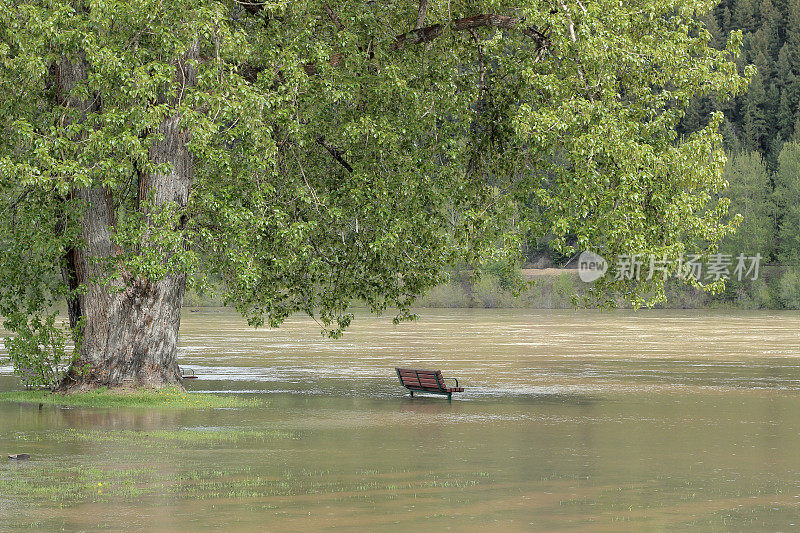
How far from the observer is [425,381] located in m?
26.6

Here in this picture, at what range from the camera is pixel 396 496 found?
14055 mm

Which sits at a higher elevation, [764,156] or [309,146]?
[764,156]

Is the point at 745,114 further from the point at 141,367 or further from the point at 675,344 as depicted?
the point at 141,367

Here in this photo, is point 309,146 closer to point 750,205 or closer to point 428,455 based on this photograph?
point 428,455

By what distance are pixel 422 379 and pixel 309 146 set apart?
5838mm

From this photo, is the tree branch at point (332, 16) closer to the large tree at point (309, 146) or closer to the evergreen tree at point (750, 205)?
the large tree at point (309, 146)

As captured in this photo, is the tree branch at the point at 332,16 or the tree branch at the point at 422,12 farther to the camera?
the tree branch at the point at 422,12

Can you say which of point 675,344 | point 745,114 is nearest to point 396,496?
point 675,344

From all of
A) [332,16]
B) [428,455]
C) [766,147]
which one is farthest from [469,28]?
[766,147]

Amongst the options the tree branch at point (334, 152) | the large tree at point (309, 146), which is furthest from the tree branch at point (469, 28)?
the tree branch at point (334, 152)

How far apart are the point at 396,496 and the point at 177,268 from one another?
1029cm

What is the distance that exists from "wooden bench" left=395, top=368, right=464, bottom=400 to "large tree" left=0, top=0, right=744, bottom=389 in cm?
199

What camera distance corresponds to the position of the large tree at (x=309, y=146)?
2242cm

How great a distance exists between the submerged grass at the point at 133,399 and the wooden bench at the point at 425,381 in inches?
130
